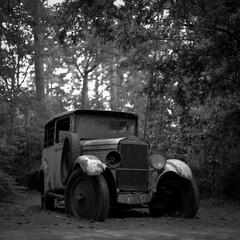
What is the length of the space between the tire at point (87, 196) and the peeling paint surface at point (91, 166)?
0.17m

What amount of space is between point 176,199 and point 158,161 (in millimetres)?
901

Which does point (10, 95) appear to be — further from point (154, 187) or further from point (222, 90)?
point (154, 187)

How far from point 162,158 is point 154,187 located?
0.60 m

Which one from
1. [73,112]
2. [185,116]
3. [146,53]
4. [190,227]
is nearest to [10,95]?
[146,53]

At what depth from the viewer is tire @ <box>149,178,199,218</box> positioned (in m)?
8.63

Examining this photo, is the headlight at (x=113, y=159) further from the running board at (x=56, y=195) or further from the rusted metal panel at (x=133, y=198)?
the running board at (x=56, y=195)

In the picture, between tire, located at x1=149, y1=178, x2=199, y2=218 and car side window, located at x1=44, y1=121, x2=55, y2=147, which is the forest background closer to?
car side window, located at x1=44, y1=121, x2=55, y2=147

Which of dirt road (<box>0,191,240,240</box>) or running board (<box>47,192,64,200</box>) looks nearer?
dirt road (<box>0,191,240,240</box>)

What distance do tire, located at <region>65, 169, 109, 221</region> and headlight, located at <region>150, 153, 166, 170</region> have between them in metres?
1.28

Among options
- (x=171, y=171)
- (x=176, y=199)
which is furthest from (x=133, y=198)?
(x=176, y=199)

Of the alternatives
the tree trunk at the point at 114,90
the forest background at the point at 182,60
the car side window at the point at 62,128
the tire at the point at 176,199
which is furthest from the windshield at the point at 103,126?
the tree trunk at the point at 114,90

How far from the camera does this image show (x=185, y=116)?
1401cm

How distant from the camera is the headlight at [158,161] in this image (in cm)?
875

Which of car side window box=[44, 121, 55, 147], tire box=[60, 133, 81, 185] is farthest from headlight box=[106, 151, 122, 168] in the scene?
car side window box=[44, 121, 55, 147]
